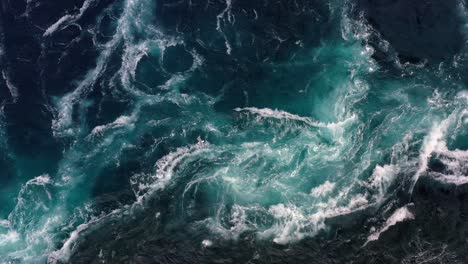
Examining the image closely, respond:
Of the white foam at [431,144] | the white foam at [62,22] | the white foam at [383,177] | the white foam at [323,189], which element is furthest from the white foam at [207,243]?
the white foam at [62,22]

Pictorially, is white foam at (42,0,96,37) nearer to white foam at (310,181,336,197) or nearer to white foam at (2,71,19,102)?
white foam at (2,71,19,102)

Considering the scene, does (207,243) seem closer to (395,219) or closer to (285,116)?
(285,116)


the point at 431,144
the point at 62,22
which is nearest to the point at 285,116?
the point at 431,144

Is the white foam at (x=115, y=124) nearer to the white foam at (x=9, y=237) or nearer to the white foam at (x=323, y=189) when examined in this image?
the white foam at (x=9, y=237)

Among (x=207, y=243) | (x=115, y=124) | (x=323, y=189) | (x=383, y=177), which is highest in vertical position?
(x=115, y=124)

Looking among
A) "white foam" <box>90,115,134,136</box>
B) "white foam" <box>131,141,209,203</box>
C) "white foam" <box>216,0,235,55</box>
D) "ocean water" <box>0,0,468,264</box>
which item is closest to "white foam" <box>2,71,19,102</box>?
"ocean water" <box>0,0,468,264</box>
